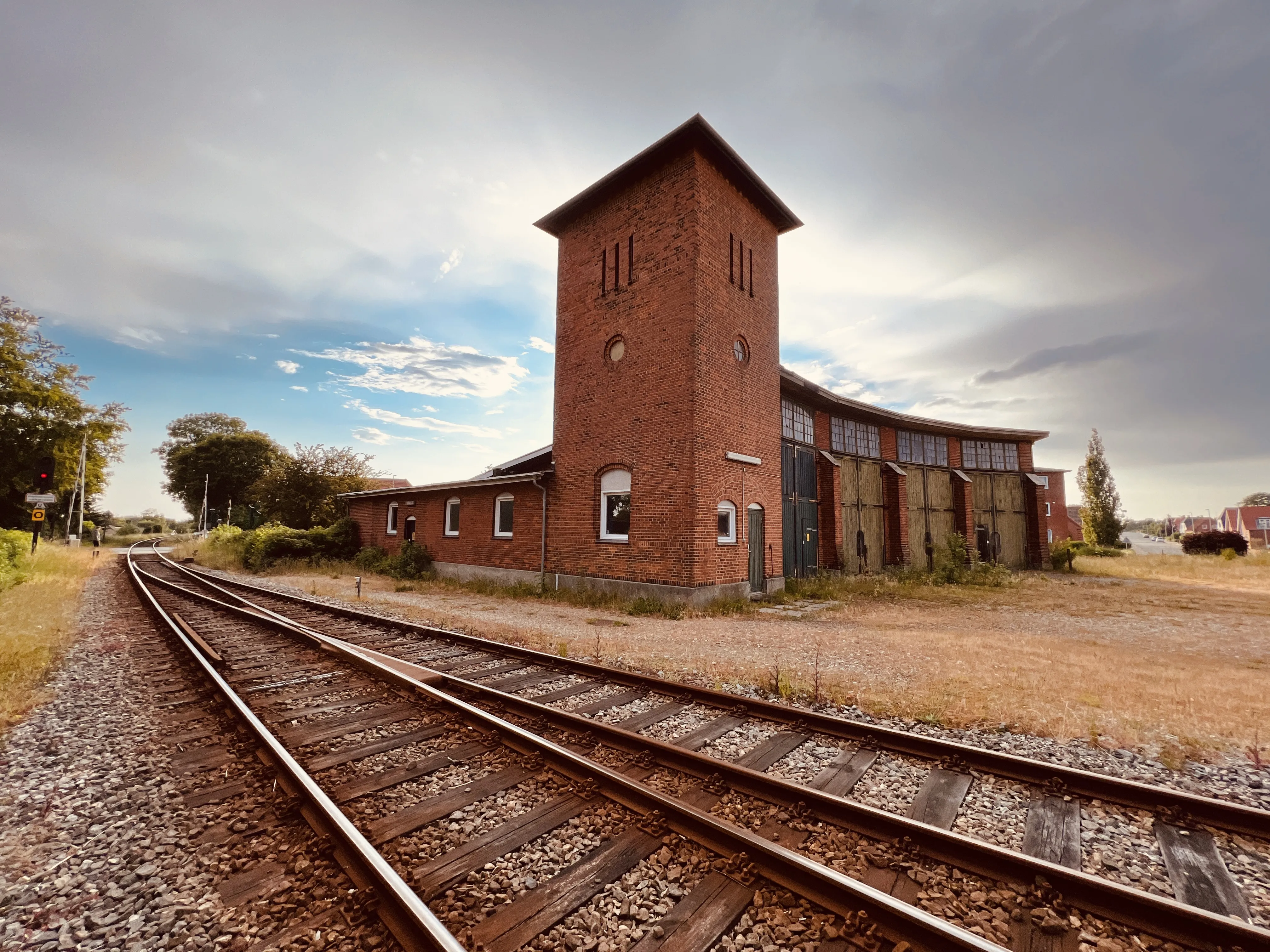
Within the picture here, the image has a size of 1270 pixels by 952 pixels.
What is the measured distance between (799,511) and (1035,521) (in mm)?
16288

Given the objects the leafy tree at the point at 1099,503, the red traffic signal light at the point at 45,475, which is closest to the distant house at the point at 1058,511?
the leafy tree at the point at 1099,503

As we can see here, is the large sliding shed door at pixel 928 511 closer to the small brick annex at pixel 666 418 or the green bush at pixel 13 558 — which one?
the small brick annex at pixel 666 418

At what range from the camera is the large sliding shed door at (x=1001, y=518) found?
24.7 meters

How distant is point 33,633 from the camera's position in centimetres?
828

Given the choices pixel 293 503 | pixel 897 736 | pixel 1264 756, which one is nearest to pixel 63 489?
pixel 293 503

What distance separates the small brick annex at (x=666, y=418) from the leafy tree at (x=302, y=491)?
13.7 meters

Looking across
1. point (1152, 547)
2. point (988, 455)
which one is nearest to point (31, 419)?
point (988, 455)

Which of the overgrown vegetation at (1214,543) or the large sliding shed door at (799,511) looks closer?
the large sliding shed door at (799,511)

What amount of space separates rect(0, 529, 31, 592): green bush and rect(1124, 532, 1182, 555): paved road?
5880cm

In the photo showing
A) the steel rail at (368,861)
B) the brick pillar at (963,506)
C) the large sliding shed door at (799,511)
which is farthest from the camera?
the brick pillar at (963,506)

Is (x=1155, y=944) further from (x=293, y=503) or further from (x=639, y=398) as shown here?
(x=293, y=503)

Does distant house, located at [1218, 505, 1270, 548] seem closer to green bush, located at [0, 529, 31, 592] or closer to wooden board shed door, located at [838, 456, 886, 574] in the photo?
wooden board shed door, located at [838, 456, 886, 574]

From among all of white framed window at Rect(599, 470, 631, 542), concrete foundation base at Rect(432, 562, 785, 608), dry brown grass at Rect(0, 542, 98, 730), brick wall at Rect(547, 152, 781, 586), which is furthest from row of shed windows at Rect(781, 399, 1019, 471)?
dry brown grass at Rect(0, 542, 98, 730)

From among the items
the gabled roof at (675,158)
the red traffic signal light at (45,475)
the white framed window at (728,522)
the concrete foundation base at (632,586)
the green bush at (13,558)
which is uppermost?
the gabled roof at (675,158)
